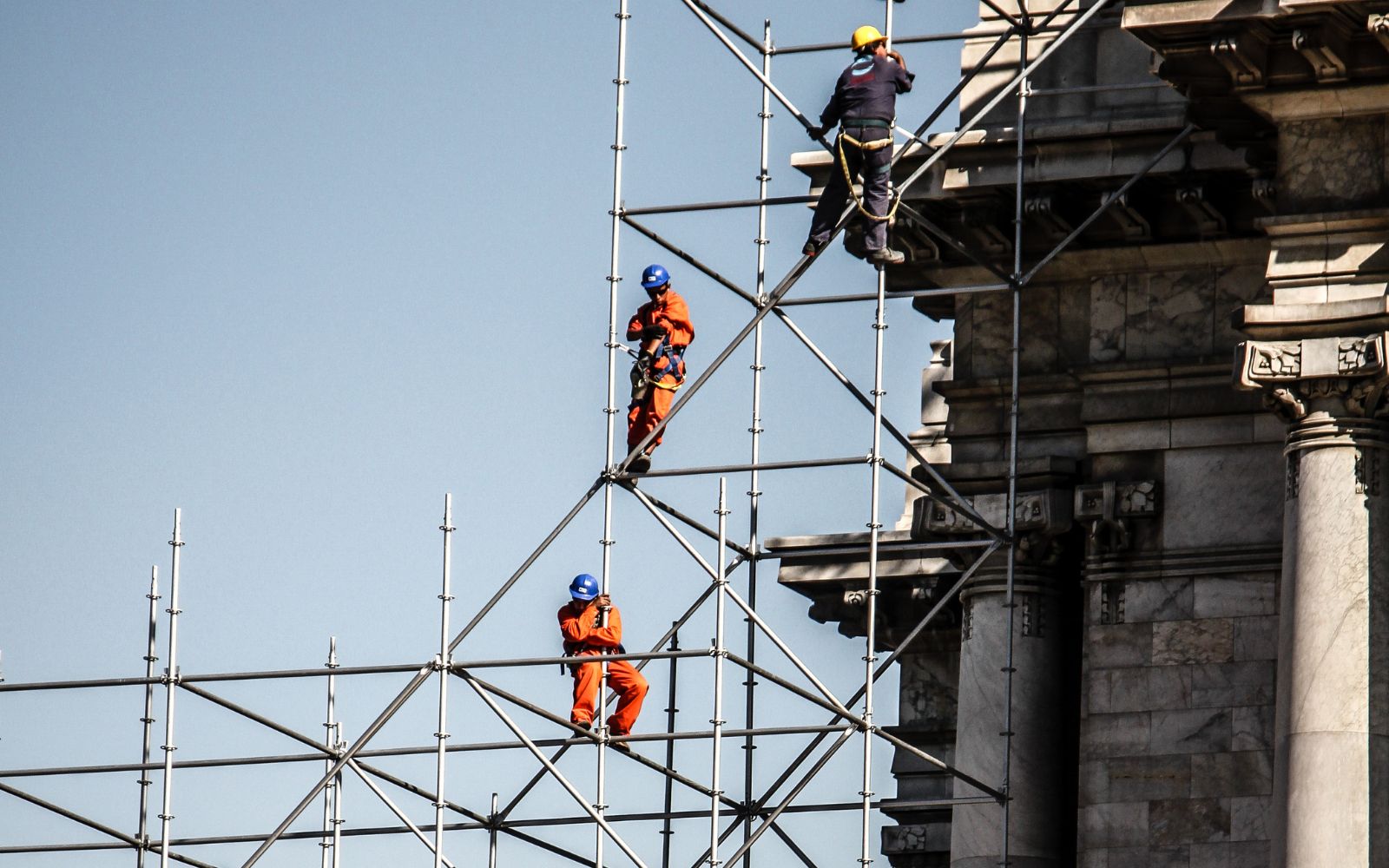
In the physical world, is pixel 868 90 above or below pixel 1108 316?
above

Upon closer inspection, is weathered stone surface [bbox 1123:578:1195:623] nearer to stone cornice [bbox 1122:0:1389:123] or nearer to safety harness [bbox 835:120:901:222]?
safety harness [bbox 835:120:901:222]

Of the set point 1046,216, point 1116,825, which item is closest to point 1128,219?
point 1046,216

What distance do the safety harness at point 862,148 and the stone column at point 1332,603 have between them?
5.25m

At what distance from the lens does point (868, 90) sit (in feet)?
125

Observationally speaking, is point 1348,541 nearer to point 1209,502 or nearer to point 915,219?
point 1209,502

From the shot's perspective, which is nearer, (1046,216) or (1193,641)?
(1193,641)

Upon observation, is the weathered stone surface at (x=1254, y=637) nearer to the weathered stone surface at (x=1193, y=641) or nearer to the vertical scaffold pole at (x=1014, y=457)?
the weathered stone surface at (x=1193, y=641)

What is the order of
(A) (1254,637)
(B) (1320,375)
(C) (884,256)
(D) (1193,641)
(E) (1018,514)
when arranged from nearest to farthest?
(B) (1320,375)
(A) (1254,637)
(D) (1193,641)
(C) (884,256)
(E) (1018,514)

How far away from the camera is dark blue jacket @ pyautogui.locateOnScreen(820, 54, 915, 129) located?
3816 cm

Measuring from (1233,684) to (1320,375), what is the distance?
13.0 feet

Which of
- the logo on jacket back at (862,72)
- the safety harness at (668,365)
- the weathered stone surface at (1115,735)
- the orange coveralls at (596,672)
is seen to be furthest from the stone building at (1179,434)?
the orange coveralls at (596,672)

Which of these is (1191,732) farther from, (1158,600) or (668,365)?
(668,365)

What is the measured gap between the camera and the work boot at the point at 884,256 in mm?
38250

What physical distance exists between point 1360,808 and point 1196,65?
6.90m
